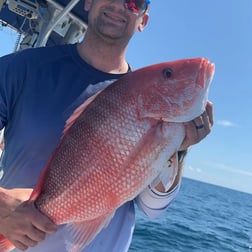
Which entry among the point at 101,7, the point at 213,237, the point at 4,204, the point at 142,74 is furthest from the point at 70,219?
the point at 213,237

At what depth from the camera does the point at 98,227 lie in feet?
5.12

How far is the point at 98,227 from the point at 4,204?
1.26ft

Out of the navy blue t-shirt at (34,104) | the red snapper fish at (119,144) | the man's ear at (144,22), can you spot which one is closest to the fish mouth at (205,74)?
the red snapper fish at (119,144)

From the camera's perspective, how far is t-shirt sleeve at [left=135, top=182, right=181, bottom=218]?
74.2 inches

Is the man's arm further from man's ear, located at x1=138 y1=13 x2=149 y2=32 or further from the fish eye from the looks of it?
man's ear, located at x1=138 y1=13 x2=149 y2=32

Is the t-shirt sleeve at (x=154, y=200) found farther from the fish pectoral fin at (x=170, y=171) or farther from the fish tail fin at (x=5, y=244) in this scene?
the fish tail fin at (x=5, y=244)

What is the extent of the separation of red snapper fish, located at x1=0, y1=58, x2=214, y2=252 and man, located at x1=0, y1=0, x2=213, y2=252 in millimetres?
274

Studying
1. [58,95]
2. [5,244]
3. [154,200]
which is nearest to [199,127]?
[154,200]

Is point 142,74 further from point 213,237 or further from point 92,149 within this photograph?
point 213,237

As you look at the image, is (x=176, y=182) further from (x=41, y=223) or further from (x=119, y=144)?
(x=41, y=223)

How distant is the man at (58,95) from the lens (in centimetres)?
183

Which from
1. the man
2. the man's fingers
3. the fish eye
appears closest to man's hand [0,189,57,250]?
the man's fingers

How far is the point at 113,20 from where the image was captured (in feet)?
6.43

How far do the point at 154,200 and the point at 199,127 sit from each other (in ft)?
1.72
